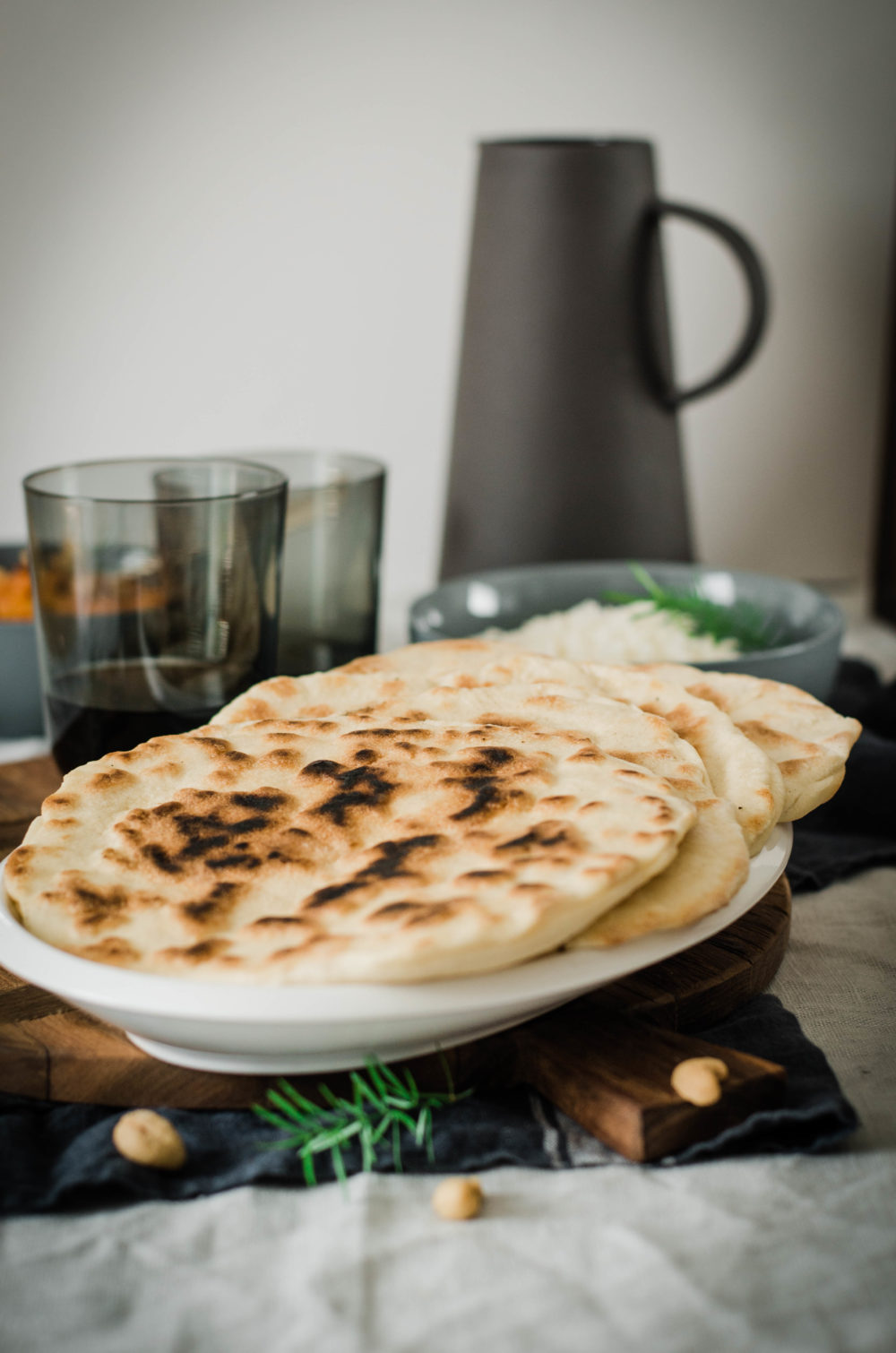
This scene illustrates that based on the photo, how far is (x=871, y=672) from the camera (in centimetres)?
160

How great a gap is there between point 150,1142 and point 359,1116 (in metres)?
0.12

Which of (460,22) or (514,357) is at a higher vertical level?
(460,22)

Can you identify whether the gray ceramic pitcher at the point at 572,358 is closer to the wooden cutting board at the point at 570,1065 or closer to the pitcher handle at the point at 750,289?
the pitcher handle at the point at 750,289

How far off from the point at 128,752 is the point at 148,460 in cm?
48

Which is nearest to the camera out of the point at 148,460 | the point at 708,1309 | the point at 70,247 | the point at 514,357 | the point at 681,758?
the point at 708,1309

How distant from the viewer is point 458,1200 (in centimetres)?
65

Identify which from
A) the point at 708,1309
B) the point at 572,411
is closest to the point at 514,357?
the point at 572,411

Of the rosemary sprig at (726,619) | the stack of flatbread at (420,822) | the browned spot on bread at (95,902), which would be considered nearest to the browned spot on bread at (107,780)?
the stack of flatbread at (420,822)

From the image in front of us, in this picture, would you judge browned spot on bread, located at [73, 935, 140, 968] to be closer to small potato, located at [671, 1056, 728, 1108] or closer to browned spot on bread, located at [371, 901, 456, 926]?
browned spot on bread, located at [371, 901, 456, 926]

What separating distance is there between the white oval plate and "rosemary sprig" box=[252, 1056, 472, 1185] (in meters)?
0.02

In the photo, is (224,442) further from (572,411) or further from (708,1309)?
(708,1309)

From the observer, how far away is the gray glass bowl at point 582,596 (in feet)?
4.43

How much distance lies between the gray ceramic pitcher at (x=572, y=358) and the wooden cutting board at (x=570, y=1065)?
3.24 feet

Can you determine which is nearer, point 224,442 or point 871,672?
point 871,672
